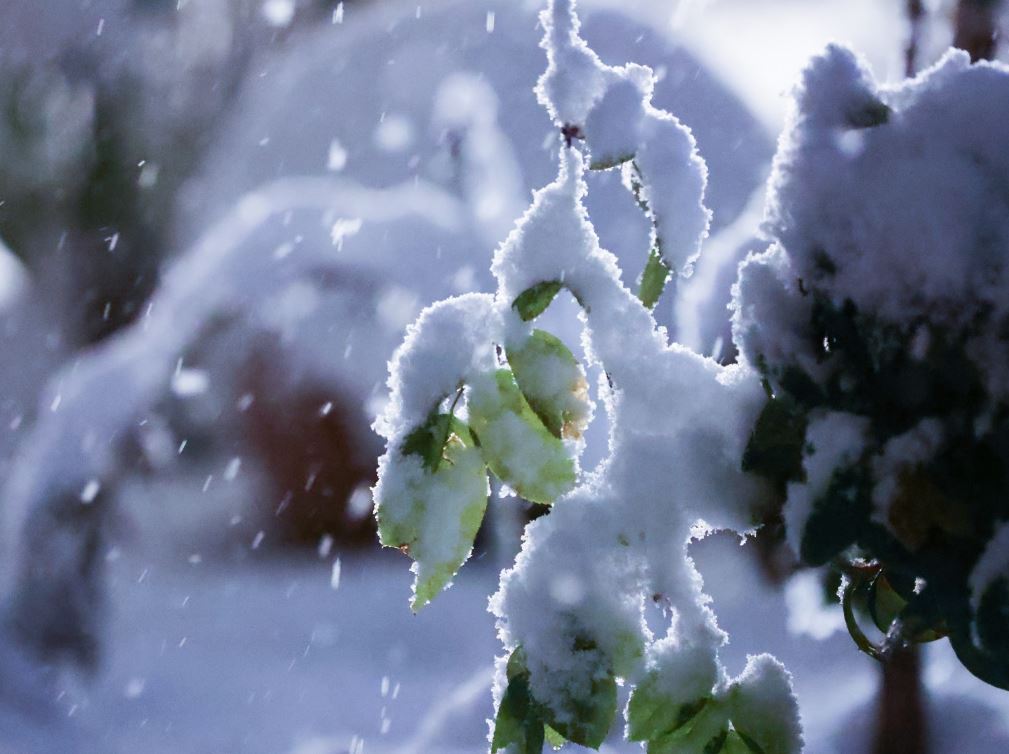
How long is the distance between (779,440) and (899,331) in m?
0.08

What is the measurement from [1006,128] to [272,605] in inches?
133

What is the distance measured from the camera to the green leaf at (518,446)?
447 mm

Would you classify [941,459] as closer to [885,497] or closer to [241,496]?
[885,497]

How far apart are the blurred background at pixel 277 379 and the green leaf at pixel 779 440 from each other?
1788 millimetres

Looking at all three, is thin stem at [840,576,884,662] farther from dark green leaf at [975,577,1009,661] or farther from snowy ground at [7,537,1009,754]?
snowy ground at [7,537,1009,754]

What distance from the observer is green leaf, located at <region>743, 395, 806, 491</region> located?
0.38 metres

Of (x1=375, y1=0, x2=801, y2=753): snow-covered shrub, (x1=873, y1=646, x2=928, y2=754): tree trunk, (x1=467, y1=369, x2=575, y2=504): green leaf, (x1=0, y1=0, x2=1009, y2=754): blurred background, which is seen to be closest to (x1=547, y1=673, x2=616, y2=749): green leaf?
(x1=375, y1=0, x2=801, y2=753): snow-covered shrub

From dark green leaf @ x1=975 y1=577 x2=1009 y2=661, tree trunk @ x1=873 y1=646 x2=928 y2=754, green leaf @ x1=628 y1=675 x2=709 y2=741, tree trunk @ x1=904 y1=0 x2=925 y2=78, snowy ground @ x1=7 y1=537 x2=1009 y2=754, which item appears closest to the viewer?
dark green leaf @ x1=975 y1=577 x2=1009 y2=661

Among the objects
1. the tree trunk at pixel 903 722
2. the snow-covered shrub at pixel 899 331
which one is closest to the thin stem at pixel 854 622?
the snow-covered shrub at pixel 899 331

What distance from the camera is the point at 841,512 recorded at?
35 cm

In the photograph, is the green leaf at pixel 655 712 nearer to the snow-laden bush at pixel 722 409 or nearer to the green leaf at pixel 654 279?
the snow-laden bush at pixel 722 409

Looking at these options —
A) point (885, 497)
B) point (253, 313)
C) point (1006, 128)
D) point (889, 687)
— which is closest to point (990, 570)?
point (885, 497)

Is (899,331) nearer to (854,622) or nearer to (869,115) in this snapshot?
(869,115)

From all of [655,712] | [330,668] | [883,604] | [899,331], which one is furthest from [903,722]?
[899,331]
